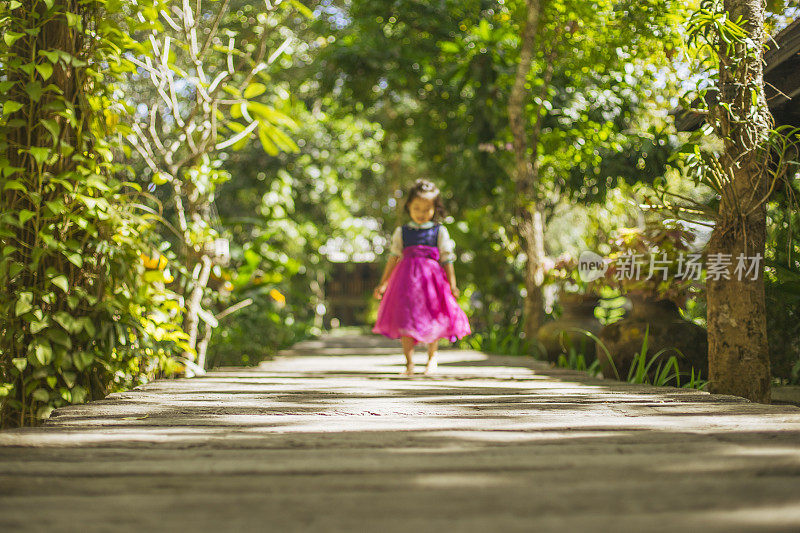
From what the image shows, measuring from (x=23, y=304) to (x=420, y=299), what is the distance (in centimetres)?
277

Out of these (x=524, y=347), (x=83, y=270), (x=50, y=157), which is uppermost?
(x=50, y=157)

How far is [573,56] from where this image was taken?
25.0ft

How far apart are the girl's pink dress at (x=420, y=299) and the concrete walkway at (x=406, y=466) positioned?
176 centimetres

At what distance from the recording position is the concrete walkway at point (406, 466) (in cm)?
144

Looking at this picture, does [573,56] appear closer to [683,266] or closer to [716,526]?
[683,266]

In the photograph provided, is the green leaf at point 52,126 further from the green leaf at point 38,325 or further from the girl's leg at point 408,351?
the girl's leg at point 408,351

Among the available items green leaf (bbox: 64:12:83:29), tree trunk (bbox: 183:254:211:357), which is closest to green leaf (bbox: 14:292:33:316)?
green leaf (bbox: 64:12:83:29)

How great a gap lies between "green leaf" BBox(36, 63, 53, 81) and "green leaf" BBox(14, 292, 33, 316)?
90 cm

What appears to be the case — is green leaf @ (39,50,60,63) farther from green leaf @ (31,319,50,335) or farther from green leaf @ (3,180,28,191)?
green leaf @ (31,319,50,335)

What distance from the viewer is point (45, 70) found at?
2883mm

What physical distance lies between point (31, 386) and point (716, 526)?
104 inches

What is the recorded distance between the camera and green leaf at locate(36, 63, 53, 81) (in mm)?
2859

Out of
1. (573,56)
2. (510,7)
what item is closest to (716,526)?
(573,56)

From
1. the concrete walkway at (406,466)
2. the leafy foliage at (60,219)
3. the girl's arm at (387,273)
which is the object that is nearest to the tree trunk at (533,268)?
the girl's arm at (387,273)
